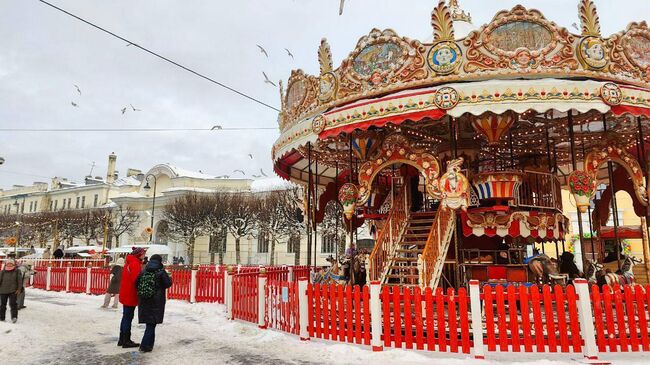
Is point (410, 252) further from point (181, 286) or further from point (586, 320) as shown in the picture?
point (181, 286)

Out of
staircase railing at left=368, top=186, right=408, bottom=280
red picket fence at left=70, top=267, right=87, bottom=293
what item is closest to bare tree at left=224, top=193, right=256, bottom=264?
red picket fence at left=70, top=267, right=87, bottom=293

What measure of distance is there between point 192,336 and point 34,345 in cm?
247

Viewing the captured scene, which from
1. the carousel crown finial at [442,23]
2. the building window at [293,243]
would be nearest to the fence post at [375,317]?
the carousel crown finial at [442,23]

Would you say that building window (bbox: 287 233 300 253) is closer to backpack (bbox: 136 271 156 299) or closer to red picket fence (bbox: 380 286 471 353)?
backpack (bbox: 136 271 156 299)

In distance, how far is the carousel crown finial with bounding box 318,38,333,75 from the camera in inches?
373

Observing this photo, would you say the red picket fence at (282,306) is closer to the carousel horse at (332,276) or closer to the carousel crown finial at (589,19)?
the carousel horse at (332,276)

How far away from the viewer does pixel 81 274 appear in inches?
640

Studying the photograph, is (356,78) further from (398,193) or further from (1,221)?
(1,221)

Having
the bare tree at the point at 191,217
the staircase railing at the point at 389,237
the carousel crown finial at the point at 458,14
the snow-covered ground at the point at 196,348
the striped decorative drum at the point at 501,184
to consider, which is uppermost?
the carousel crown finial at the point at 458,14

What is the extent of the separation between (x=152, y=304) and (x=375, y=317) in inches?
129

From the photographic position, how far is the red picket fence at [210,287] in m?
13.0

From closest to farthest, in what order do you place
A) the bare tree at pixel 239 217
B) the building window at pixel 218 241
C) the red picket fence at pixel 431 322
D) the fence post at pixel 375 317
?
the red picket fence at pixel 431 322 → the fence post at pixel 375 317 → the bare tree at pixel 239 217 → the building window at pixel 218 241

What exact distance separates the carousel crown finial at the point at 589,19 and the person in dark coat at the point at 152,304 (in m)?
8.23

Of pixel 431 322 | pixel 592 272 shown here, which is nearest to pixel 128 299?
pixel 431 322
